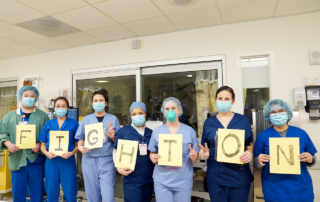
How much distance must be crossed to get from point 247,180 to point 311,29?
6.70ft

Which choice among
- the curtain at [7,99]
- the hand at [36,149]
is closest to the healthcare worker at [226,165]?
the hand at [36,149]

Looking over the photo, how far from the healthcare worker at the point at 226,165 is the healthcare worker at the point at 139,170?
51 centimetres

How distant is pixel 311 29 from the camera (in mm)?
2525

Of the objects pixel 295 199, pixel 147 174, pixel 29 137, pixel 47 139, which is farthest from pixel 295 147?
pixel 29 137

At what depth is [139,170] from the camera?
187 cm

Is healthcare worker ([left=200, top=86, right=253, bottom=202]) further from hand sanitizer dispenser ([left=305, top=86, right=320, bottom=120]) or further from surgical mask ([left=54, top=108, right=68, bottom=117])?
surgical mask ([left=54, top=108, right=68, bottom=117])

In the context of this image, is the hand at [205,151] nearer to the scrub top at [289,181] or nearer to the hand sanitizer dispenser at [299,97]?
the scrub top at [289,181]

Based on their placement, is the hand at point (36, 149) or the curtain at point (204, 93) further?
the curtain at point (204, 93)

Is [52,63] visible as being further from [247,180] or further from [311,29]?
[311,29]

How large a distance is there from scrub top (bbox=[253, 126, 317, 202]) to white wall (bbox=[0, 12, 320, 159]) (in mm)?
1096

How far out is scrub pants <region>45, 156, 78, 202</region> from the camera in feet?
7.36

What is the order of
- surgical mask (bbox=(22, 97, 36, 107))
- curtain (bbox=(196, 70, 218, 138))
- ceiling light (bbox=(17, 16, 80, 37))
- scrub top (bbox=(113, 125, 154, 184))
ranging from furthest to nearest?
curtain (bbox=(196, 70, 218, 138)) < ceiling light (bbox=(17, 16, 80, 37)) < surgical mask (bbox=(22, 97, 36, 107)) < scrub top (bbox=(113, 125, 154, 184))

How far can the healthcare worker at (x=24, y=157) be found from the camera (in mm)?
2307

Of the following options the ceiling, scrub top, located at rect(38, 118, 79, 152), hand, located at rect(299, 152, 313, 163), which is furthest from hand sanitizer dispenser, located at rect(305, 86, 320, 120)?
scrub top, located at rect(38, 118, 79, 152)
